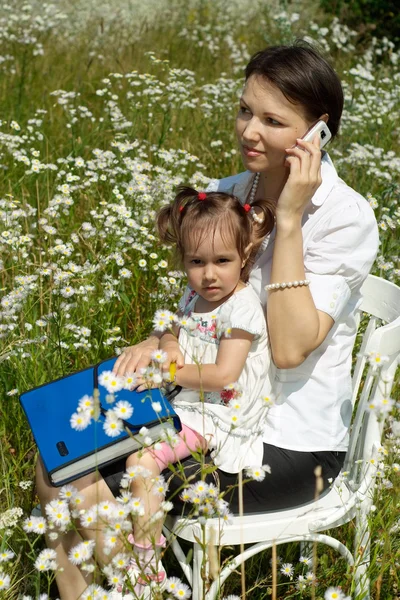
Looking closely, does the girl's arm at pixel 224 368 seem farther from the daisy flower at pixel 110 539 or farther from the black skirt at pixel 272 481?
the daisy flower at pixel 110 539

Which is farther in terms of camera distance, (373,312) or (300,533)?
(373,312)

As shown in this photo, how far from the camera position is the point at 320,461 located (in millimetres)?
2195

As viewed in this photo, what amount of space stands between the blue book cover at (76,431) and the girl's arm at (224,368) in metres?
0.13

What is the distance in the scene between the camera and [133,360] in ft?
7.41

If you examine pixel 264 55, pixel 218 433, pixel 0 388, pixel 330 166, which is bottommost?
pixel 0 388

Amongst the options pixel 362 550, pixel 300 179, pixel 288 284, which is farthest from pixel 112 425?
pixel 300 179

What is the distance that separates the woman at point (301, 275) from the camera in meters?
2.10

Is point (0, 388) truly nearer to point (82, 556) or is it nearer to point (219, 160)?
point (82, 556)

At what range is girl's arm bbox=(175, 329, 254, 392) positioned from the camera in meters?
2.09

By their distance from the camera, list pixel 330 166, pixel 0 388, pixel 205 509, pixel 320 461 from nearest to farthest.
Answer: pixel 205 509 < pixel 320 461 < pixel 330 166 < pixel 0 388

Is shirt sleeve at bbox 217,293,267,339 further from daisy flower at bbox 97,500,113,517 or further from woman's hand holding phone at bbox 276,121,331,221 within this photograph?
daisy flower at bbox 97,500,113,517

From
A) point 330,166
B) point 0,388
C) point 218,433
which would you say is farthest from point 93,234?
point 218,433

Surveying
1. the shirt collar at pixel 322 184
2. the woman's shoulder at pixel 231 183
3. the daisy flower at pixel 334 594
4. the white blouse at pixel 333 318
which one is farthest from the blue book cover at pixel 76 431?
the woman's shoulder at pixel 231 183

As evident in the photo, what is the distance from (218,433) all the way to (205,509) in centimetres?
43
